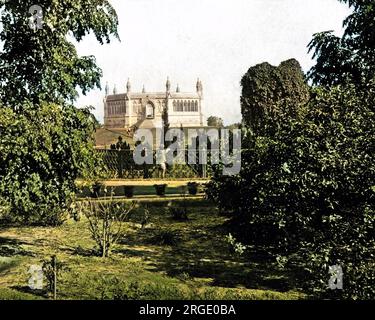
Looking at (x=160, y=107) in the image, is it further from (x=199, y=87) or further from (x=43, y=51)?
(x=43, y=51)

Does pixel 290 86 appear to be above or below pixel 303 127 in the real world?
above

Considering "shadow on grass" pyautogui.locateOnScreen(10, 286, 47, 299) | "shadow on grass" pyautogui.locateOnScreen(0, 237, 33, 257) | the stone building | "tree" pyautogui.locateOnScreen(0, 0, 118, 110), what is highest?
the stone building

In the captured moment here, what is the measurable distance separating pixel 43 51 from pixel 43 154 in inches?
104

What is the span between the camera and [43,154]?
9.65 meters

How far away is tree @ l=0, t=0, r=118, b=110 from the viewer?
10.5m

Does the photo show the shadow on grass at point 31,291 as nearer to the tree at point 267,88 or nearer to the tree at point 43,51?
the tree at point 43,51

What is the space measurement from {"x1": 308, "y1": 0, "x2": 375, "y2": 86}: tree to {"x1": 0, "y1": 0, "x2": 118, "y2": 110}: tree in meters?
8.95

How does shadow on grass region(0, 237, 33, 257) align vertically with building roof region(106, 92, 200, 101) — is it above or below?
below

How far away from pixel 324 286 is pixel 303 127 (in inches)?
116

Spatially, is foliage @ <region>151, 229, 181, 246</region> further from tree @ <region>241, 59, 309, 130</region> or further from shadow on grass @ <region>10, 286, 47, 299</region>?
tree @ <region>241, 59, 309, 130</region>

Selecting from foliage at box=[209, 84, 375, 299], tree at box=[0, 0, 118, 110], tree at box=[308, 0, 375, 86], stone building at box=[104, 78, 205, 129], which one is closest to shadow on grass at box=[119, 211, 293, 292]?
foliage at box=[209, 84, 375, 299]

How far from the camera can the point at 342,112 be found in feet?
28.3
